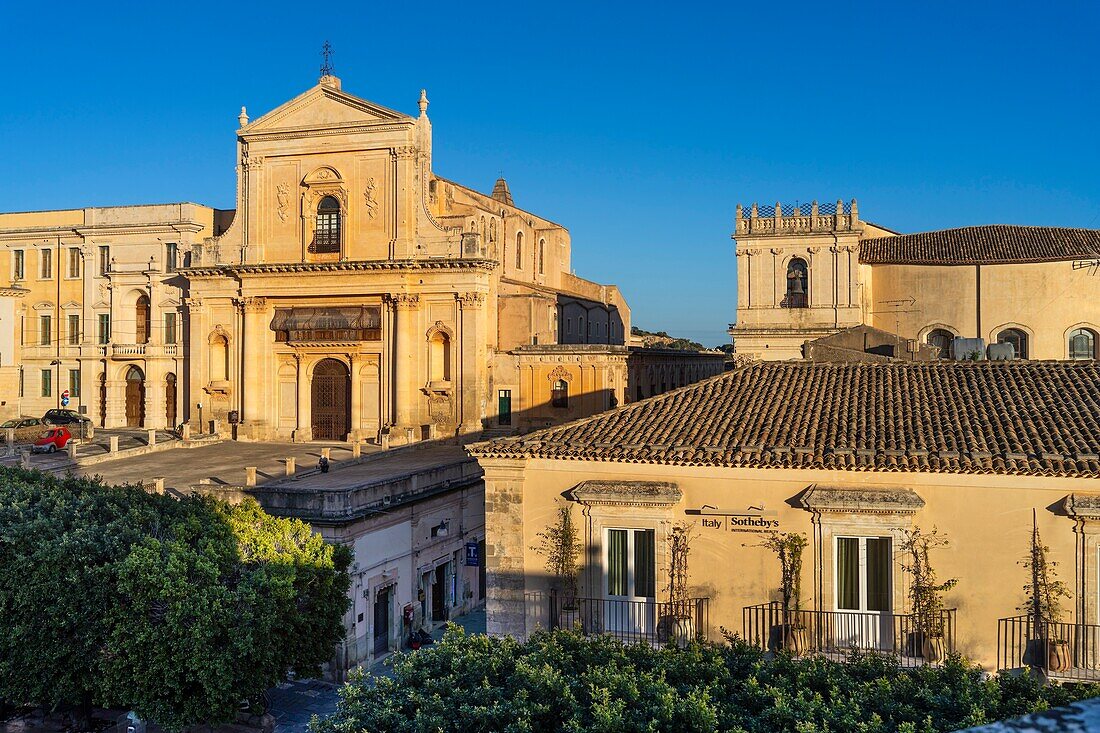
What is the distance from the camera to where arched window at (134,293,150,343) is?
1806 inches

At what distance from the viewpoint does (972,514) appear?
579 inches

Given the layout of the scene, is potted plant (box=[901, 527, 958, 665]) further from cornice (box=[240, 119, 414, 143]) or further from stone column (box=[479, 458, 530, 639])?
cornice (box=[240, 119, 414, 143])

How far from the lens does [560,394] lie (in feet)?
125

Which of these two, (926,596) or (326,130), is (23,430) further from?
(926,596)

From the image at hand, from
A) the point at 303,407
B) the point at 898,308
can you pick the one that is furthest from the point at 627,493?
the point at 898,308

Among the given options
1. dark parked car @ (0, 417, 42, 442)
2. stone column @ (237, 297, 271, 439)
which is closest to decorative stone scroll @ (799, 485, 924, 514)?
stone column @ (237, 297, 271, 439)

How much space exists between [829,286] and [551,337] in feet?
39.5

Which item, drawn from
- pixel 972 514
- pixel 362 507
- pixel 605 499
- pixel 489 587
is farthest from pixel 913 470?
pixel 362 507

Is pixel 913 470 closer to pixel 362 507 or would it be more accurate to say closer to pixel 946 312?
pixel 362 507

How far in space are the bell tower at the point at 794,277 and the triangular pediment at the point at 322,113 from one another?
618 inches

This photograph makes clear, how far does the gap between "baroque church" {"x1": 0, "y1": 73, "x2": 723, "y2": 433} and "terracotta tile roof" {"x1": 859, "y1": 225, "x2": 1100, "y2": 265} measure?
11312 mm

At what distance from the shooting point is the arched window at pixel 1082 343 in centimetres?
3834

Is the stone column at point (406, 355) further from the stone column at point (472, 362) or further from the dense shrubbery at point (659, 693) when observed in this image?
the dense shrubbery at point (659, 693)

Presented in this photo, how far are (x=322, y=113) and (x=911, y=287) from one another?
2607 cm
